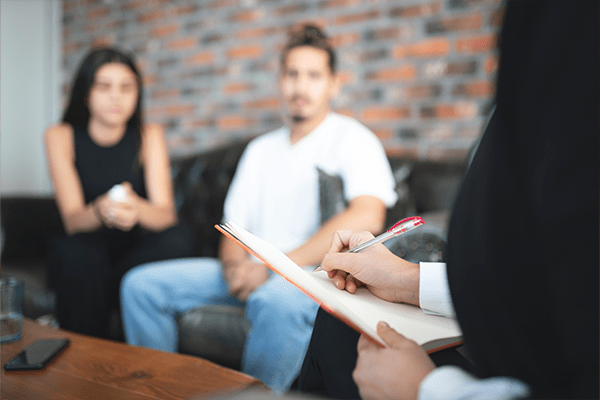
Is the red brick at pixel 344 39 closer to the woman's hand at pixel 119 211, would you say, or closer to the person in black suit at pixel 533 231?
the woman's hand at pixel 119 211

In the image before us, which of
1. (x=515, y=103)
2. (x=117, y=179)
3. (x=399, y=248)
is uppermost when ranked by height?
(x=515, y=103)

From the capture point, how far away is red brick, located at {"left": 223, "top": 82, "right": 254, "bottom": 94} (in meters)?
2.33

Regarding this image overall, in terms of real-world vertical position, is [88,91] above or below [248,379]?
above

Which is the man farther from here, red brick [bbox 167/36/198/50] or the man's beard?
red brick [bbox 167/36/198/50]

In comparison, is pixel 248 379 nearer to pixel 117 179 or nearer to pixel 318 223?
pixel 318 223

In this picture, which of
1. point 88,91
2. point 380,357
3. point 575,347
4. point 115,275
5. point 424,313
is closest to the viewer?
point 575,347

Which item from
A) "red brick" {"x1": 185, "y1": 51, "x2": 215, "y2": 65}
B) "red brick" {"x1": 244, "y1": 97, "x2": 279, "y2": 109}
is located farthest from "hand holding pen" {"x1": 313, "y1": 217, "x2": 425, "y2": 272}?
"red brick" {"x1": 185, "y1": 51, "x2": 215, "y2": 65}

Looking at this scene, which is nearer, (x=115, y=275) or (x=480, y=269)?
(x=480, y=269)

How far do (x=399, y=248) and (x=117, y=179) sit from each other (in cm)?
129

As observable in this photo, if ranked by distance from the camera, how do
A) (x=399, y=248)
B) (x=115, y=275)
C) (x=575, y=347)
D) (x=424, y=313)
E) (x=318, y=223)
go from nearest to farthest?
(x=575, y=347) → (x=424, y=313) → (x=399, y=248) → (x=318, y=223) → (x=115, y=275)

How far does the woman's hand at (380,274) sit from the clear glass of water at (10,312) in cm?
73

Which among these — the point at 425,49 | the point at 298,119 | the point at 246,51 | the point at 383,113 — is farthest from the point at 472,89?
the point at 246,51

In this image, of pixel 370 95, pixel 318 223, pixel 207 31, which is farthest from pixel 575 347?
pixel 207 31

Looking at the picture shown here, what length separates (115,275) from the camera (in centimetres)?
159
